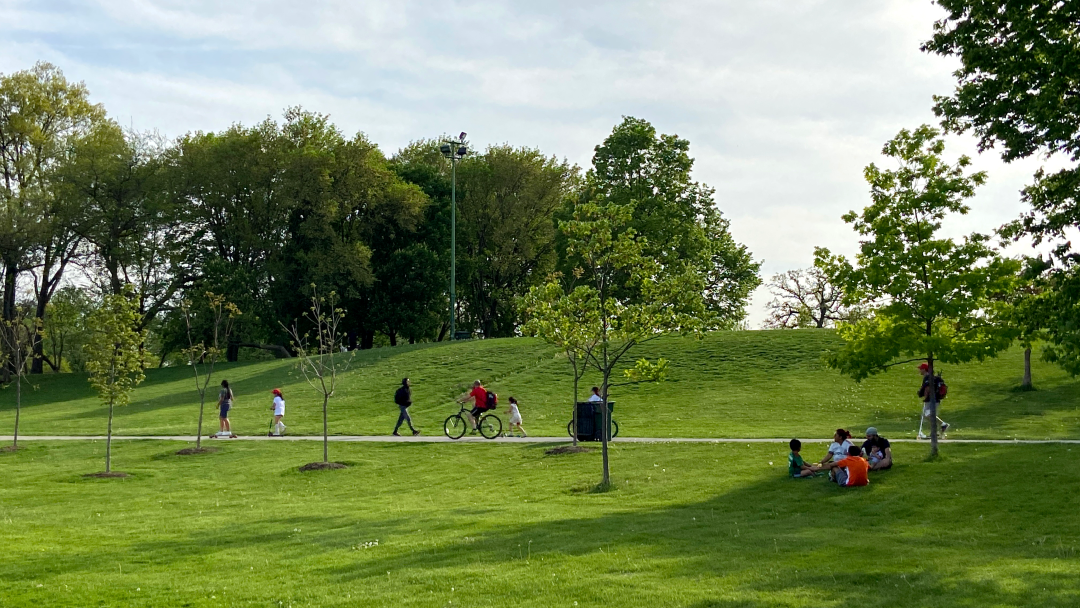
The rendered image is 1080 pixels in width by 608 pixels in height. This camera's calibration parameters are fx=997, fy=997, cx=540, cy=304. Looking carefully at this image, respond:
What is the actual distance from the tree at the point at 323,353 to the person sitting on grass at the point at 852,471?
39.1 ft

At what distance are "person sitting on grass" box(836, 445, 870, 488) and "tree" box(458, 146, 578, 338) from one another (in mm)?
51109

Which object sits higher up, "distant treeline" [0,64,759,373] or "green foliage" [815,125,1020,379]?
"distant treeline" [0,64,759,373]

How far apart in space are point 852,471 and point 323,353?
2073 centimetres

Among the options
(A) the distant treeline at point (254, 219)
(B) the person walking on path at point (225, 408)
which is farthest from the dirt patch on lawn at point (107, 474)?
(A) the distant treeline at point (254, 219)

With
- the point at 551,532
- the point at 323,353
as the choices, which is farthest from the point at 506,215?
the point at 551,532

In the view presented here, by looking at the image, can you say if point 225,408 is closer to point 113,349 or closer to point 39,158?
point 113,349

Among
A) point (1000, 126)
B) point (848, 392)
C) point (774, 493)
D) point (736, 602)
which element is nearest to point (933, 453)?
point (774, 493)

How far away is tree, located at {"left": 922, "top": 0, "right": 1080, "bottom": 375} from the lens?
16141 mm

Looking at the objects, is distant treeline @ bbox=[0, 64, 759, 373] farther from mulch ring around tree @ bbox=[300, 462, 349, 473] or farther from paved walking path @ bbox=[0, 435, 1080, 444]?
mulch ring around tree @ bbox=[300, 462, 349, 473]

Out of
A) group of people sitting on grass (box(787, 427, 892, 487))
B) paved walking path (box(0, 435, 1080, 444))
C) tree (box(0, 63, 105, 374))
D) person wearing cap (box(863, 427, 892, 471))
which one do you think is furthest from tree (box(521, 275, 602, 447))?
tree (box(0, 63, 105, 374))

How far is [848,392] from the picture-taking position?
125 feet

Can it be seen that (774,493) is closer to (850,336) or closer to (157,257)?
(850,336)

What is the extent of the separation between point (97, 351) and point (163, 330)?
39634mm

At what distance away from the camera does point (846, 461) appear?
61.0 ft
